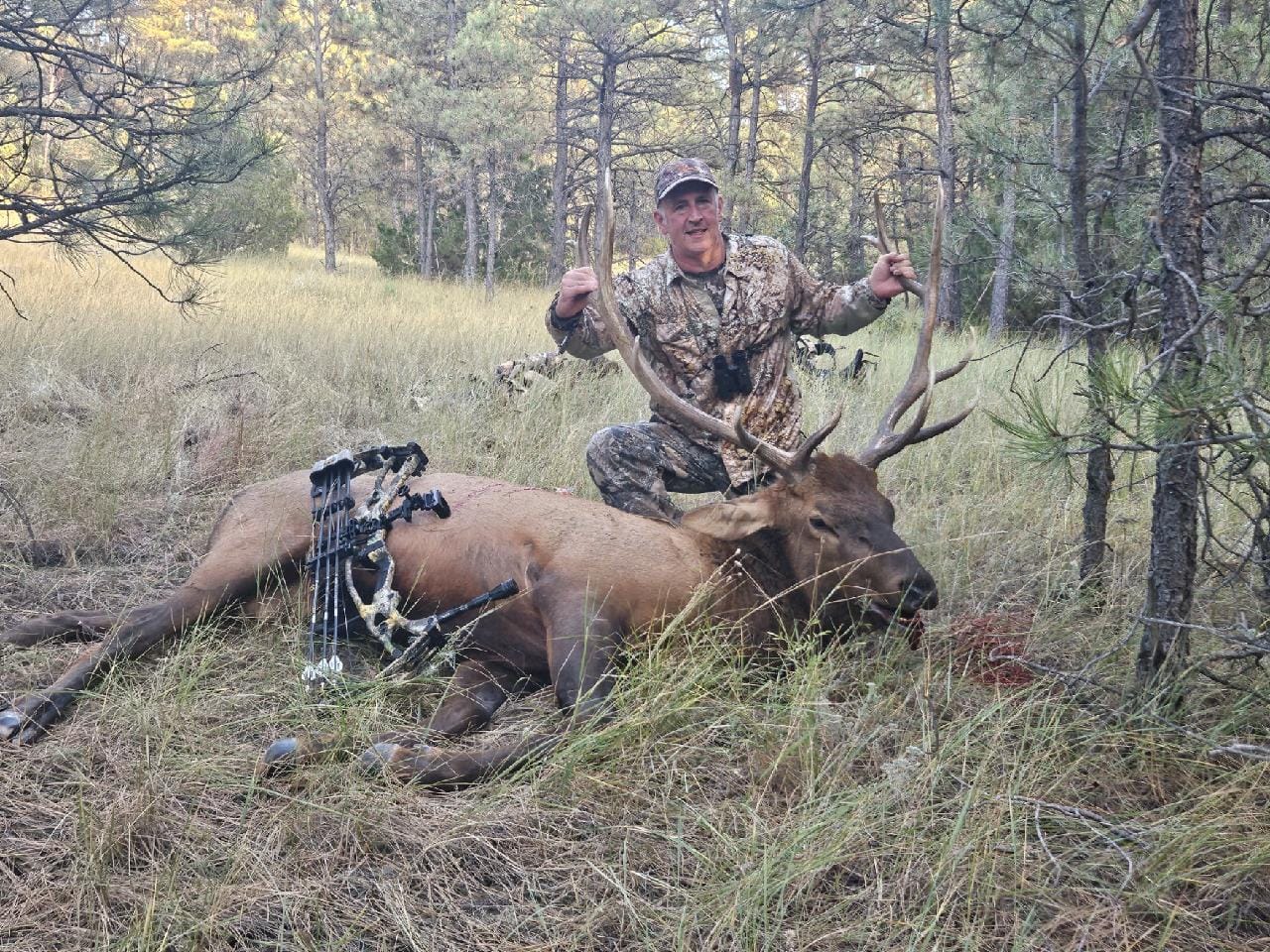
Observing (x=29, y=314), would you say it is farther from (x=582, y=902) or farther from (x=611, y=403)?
(x=582, y=902)

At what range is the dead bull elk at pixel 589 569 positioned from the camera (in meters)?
3.33

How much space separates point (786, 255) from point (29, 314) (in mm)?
6706

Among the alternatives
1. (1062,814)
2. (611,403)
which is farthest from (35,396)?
(1062,814)

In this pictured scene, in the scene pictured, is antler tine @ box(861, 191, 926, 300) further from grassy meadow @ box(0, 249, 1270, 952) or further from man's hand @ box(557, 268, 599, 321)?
man's hand @ box(557, 268, 599, 321)

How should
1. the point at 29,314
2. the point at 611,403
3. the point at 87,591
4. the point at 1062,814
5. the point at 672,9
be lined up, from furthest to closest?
1. the point at 672,9
2. the point at 29,314
3. the point at 611,403
4. the point at 87,591
5. the point at 1062,814

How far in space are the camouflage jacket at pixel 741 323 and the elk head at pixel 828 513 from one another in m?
0.96

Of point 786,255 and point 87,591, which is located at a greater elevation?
point 786,255

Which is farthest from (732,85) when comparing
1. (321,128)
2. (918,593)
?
(918,593)

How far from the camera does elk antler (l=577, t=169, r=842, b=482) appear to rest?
368cm

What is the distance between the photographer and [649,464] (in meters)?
4.84

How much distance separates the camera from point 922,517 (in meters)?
5.00

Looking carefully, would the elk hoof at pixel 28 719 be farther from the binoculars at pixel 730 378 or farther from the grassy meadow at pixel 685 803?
the binoculars at pixel 730 378

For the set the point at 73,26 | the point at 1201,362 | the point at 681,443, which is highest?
the point at 73,26

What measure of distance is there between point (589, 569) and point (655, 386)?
0.86m
